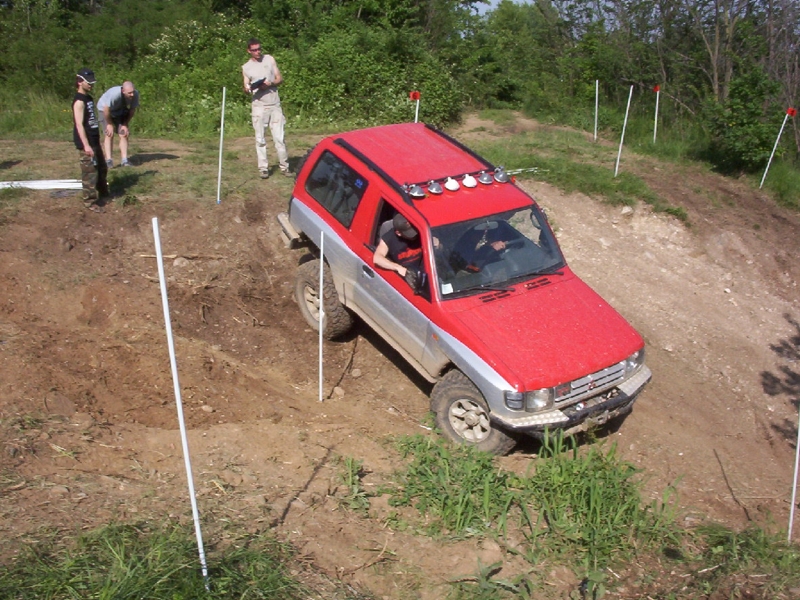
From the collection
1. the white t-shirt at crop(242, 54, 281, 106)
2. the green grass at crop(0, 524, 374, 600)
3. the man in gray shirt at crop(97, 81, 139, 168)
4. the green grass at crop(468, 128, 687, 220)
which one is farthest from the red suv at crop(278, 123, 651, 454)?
the green grass at crop(468, 128, 687, 220)

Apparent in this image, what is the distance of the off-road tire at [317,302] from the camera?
8.45 m

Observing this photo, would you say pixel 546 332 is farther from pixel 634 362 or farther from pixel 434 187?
pixel 434 187

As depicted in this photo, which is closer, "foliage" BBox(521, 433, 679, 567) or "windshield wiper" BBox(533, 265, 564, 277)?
"foliage" BBox(521, 433, 679, 567)

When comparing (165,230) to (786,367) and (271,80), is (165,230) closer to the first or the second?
(271,80)

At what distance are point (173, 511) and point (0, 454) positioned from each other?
1.41 m

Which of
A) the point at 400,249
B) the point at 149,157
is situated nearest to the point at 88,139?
the point at 149,157

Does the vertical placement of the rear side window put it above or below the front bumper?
above

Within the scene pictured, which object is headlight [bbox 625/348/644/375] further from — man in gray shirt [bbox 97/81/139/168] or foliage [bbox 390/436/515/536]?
man in gray shirt [bbox 97/81/139/168]

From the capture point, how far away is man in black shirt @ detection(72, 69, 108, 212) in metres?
9.50

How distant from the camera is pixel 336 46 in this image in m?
16.2

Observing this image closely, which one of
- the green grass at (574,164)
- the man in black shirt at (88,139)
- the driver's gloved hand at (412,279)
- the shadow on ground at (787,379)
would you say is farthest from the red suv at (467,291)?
the green grass at (574,164)

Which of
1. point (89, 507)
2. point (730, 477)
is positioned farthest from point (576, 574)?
point (89, 507)

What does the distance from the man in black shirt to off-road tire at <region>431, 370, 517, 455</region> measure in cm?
516

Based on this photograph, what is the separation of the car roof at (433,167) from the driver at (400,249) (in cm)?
20
